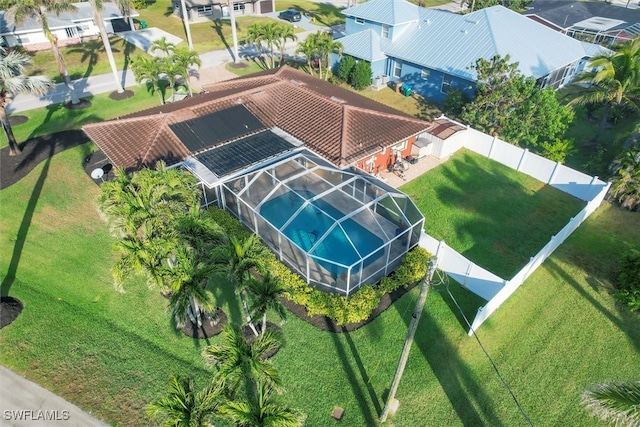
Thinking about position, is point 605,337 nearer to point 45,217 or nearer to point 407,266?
point 407,266

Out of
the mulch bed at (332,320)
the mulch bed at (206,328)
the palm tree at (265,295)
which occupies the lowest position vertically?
the mulch bed at (332,320)

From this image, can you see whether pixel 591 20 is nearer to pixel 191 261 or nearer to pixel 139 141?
Result: pixel 139 141

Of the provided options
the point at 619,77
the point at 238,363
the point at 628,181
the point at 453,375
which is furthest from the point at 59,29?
the point at 628,181

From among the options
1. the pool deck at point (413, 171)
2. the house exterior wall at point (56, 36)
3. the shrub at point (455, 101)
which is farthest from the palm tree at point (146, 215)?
the house exterior wall at point (56, 36)

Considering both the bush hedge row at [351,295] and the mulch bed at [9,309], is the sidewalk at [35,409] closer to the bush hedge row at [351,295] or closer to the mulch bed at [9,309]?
the mulch bed at [9,309]

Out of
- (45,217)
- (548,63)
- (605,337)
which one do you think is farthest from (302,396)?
(548,63)
